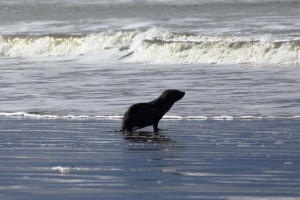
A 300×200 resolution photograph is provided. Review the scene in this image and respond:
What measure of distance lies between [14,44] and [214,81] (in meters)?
16.8

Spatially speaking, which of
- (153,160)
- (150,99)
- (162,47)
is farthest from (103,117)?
(162,47)

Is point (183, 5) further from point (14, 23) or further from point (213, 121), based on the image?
point (213, 121)

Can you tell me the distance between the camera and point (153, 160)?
1012 centimetres

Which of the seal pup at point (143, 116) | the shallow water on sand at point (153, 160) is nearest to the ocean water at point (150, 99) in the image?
the shallow water on sand at point (153, 160)

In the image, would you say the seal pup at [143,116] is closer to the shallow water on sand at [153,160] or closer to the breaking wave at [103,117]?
the shallow water on sand at [153,160]

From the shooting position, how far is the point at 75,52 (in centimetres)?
3281

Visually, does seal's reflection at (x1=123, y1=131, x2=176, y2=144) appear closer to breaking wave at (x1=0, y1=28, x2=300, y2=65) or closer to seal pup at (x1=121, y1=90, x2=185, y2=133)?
seal pup at (x1=121, y1=90, x2=185, y2=133)

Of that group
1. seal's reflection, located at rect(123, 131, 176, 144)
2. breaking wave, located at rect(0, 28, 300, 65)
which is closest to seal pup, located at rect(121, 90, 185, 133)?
seal's reflection, located at rect(123, 131, 176, 144)

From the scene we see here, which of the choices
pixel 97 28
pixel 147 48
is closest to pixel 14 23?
pixel 97 28

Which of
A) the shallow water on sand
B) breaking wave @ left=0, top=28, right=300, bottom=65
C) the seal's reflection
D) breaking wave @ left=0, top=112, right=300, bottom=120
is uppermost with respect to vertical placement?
the shallow water on sand

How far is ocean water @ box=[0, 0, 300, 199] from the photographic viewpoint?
28.6 ft

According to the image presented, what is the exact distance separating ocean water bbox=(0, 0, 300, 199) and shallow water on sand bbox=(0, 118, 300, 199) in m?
0.01

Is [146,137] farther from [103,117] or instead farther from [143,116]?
[103,117]

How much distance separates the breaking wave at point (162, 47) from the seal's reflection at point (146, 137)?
12.4 m
